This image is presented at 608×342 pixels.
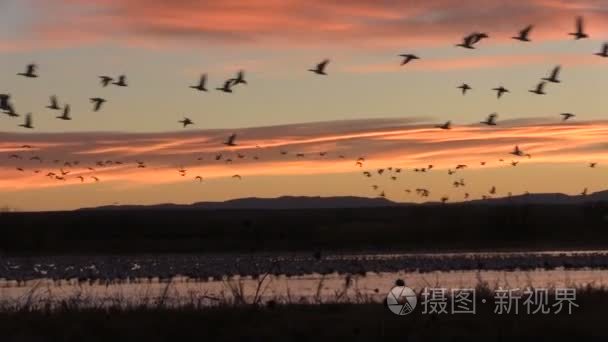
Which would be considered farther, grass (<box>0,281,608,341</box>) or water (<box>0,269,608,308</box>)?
water (<box>0,269,608,308</box>)

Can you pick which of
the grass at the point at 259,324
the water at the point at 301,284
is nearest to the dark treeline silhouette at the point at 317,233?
the water at the point at 301,284

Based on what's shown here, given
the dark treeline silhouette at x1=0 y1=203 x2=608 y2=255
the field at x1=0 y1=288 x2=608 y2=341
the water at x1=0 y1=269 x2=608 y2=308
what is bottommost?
the field at x1=0 y1=288 x2=608 y2=341

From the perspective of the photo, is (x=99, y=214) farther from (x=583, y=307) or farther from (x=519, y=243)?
(x=583, y=307)

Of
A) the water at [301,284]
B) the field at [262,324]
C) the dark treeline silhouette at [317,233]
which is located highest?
the dark treeline silhouette at [317,233]

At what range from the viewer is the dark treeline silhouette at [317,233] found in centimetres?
7300

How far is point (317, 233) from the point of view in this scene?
8269 centimetres

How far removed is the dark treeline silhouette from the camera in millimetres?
73000

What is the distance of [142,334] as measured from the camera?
2041cm

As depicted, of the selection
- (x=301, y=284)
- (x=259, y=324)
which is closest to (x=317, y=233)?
(x=301, y=284)

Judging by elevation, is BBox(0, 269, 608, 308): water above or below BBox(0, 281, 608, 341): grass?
above

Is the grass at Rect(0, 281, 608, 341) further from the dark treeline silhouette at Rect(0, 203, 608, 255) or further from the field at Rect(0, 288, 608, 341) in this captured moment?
the dark treeline silhouette at Rect(0, 203, 608, 255)

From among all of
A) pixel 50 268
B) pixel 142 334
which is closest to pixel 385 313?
pixel 142 334

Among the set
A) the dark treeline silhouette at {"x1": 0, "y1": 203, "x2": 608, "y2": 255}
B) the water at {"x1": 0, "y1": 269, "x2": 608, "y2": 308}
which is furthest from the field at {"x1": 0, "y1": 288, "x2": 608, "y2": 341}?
the dark treeline silhouette at {"x1": 0, "y1": 203, "x2": 608, "y2": 255}

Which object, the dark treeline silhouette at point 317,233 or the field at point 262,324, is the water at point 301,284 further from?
the dark treeline silhouette at point 317,233
